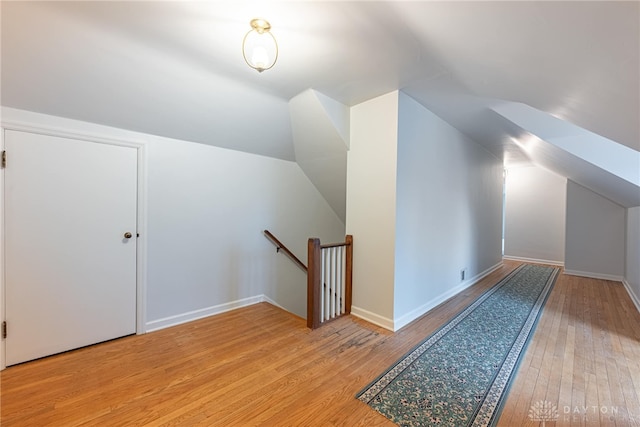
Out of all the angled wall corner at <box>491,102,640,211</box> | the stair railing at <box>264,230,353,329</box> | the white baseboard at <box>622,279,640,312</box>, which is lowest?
the white baseboard at <box>622,279,640,312</box>

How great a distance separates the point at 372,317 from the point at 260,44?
2.63 m

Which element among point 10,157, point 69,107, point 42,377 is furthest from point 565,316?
point 10,157

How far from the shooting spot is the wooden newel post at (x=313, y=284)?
252 centimetres

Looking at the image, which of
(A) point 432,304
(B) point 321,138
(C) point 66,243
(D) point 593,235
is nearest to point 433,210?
(A) point 432,304

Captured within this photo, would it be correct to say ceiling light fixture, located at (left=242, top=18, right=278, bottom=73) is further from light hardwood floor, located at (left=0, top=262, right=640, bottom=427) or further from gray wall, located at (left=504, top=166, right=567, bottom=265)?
gray wall, located at (left=504, top=166, right=567, bottom=265)

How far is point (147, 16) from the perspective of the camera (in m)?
1.49

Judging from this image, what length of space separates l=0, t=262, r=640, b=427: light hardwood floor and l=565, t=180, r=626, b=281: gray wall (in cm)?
254

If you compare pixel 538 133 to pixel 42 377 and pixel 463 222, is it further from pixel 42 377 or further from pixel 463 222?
pixel 42 377

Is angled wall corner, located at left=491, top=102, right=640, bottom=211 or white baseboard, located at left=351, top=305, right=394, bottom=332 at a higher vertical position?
angled wall corner, located at left=491, top=102, right=640, bottom=211

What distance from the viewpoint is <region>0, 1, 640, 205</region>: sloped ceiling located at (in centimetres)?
119

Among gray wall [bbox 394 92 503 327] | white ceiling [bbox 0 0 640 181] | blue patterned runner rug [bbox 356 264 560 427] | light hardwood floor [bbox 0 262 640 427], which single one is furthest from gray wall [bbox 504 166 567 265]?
white ceiling [bbox 0 0 640 181]

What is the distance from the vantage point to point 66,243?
2084 mm

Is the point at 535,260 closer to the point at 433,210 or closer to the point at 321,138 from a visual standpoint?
the point at 433,210

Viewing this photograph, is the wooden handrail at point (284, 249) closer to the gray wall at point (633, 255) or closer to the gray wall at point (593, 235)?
the gray wall at point (633, 255)
